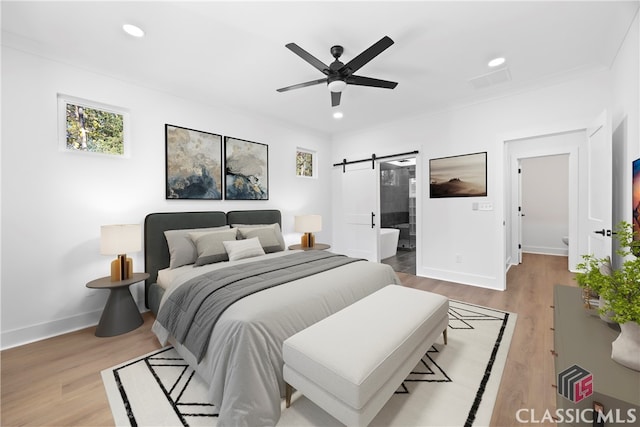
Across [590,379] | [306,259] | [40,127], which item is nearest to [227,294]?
[306,259]

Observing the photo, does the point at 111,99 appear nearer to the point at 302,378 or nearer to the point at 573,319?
the point at 302,378

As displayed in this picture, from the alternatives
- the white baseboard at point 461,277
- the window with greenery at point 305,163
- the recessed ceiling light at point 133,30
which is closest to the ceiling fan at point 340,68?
the recessed ceiling light at point 133,30

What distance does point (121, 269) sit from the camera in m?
2.69

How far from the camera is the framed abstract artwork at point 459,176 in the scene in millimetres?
3873

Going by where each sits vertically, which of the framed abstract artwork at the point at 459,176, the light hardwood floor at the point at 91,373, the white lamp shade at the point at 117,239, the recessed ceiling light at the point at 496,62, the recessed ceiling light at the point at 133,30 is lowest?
the light hardwood floor at the point at 91,373

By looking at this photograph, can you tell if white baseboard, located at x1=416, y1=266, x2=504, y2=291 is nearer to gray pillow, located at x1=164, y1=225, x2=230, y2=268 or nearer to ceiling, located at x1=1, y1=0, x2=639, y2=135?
ceiling, located at x1=1, y1=0, x2=639, y2=135

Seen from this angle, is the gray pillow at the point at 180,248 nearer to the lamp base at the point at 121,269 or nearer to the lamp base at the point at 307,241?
the lamp base at the point at 121,269

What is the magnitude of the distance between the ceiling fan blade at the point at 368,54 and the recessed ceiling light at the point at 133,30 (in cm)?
178

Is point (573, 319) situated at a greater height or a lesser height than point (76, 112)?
lesser

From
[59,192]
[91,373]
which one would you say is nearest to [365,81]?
[59,192]

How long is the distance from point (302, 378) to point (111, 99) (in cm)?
347

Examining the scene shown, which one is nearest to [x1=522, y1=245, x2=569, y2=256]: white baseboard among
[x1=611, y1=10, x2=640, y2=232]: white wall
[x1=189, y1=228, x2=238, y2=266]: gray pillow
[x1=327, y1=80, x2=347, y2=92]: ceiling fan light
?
[x1=611, y1=10, x2=640, y2=232]: white wall

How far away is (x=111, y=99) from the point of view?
293 centimetres

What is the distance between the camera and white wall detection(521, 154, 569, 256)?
5.99m
